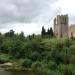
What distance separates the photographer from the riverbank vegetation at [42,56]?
33075 millimetres

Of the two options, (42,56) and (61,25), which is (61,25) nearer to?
(61,25)

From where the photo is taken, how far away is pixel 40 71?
32219 mm

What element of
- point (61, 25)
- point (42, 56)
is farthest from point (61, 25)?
point (42, 56)

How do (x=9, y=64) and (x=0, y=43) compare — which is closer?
(x=9, y=64)

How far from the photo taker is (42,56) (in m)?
45.3

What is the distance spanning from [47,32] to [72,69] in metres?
47.5

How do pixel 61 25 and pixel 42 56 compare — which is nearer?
pixel 42 56

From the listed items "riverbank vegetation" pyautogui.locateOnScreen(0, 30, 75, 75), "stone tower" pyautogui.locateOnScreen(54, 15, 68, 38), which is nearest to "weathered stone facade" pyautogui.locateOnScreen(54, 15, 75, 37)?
"stone tower" pyautogui.locateOnScreen(54, 15, 68, 38)

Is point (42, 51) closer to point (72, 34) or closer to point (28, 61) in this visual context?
point (28, 61)

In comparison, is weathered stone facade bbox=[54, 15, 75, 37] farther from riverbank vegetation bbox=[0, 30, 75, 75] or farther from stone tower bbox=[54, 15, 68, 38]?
riverbank vegetation bbox=[0, 30, 75, 75]

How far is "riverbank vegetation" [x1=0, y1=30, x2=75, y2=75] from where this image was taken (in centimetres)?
3308

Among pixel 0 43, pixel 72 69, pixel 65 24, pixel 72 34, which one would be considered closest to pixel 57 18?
pixel 65 24

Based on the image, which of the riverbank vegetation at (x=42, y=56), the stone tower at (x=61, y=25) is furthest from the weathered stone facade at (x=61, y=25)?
the riverbank vegetation at (x=42, y=56)

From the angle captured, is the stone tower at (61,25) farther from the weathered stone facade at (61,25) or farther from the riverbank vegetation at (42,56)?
the riverbank vegetation at (42,56)
